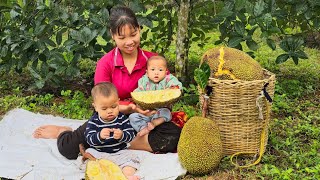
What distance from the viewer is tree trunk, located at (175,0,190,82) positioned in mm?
5031

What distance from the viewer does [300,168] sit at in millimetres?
3549

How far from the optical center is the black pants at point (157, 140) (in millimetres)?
3715

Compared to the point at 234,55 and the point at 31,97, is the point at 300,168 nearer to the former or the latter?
the point at 234,55

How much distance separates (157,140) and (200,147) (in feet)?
1.61

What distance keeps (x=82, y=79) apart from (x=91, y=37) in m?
1.26

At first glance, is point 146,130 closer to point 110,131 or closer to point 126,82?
point 110,131

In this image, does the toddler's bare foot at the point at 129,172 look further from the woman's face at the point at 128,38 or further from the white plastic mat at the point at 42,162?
the woman's face at the point at 128,38

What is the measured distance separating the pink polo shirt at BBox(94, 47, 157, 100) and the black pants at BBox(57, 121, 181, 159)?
0.43 meters

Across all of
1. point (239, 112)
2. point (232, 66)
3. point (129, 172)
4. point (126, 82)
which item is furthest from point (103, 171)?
point (232, 66)

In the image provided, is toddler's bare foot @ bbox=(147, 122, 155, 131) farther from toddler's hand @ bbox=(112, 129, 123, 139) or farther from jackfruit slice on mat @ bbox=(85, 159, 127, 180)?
jackfruit slice on mat @ bbox=(85, 159, 127, 180)

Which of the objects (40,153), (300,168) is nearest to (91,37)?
(40,153)

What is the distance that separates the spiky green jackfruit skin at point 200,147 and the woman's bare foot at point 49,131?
120 centimetres

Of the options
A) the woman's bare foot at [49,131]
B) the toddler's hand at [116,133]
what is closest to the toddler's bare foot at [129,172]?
the toddler's hand at [116,133]

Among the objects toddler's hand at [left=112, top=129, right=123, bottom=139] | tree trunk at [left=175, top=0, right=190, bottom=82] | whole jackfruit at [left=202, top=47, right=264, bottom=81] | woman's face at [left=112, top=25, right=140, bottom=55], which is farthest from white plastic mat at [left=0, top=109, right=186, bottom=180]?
tree trunk at [left=175, top=0, right=190, bottom=82]
